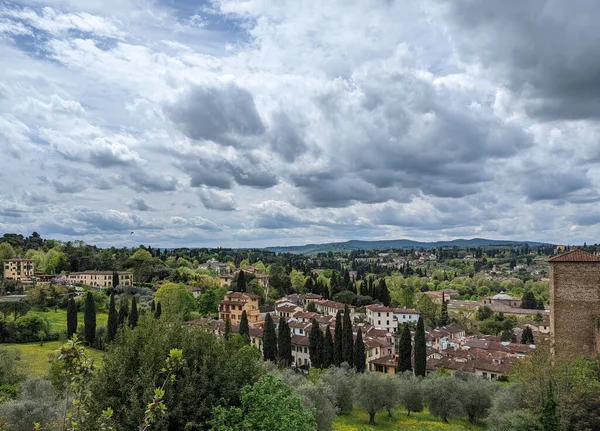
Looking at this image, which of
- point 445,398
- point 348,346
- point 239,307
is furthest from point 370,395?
point 239,307

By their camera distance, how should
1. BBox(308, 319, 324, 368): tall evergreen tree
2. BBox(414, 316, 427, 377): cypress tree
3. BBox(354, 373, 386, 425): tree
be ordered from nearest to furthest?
BBox(354, 373, 386, 425): tree → BBox(414, 316, 427, 377): cypress tree → BBox(308, 319, 324, 368): tall evergreen tree

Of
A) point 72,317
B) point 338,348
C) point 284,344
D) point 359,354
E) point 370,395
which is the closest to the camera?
point 370,395

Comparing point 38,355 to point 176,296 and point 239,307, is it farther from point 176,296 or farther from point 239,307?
point 239,307

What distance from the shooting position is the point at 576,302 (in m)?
25.8

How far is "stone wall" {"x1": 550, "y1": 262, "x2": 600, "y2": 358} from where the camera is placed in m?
25.5

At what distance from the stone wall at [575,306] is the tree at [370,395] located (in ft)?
37.0

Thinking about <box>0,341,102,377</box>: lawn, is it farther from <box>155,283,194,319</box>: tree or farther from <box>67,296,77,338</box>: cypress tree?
<box>155,283,194,319</box>: tree

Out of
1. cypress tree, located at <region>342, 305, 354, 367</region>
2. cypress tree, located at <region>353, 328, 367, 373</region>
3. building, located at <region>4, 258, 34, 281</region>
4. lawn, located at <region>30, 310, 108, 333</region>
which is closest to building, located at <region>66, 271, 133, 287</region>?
building, located at <region>4, 258, 34, 281</region>

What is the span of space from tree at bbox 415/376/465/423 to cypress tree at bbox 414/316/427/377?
10.1 m

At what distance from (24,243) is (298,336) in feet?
371

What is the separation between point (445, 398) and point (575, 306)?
10476 millimetres

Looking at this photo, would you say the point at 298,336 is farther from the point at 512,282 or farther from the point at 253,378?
the point at 512,282

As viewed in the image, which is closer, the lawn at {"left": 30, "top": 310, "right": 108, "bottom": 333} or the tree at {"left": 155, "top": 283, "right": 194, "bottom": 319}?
the lawn at {"left": 30, "top": 310, "right": 108, "bottom": 333}

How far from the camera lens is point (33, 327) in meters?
53.7
